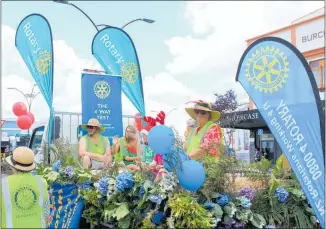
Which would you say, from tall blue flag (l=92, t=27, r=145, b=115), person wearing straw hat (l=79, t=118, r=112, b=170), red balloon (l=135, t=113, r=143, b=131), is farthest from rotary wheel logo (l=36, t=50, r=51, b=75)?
person wearing straw hat (l=79, t=118, r=112, b=170)

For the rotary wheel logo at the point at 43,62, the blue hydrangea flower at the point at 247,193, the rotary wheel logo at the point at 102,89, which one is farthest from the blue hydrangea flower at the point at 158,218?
the rotary wheel logo at the point at 43,62

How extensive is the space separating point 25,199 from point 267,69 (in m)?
2.43

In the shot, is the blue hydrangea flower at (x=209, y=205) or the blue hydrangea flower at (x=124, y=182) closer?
the blue hydrangea flower at (x=209, y=205)

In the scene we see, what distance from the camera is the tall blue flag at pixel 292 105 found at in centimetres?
329

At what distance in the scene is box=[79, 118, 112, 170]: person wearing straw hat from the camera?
5719 millimetres

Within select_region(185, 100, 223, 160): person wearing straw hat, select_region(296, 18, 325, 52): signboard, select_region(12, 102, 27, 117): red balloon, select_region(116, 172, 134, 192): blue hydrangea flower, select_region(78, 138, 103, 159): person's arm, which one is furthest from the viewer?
select_region(296, 18, 325, 52): signboard

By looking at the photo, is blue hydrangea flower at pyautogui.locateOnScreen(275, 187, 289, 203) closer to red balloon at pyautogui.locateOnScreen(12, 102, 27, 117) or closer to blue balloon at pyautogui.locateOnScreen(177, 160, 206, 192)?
blue balloon at pyautogui.locateOnScreen(177, 160, 206, 192)

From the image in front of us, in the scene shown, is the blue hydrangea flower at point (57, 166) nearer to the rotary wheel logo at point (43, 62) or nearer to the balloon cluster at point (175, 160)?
the balloon cluster at point (175, 160)

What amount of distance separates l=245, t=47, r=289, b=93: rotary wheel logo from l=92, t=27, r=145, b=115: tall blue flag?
5.44m

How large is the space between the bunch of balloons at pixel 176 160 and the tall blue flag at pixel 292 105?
772mm

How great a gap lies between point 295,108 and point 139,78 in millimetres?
5972

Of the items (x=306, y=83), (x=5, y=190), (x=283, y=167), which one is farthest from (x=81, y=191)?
(x=306, y=83)

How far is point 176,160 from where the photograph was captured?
143 inches

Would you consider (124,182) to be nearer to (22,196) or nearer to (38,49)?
(22,196)
